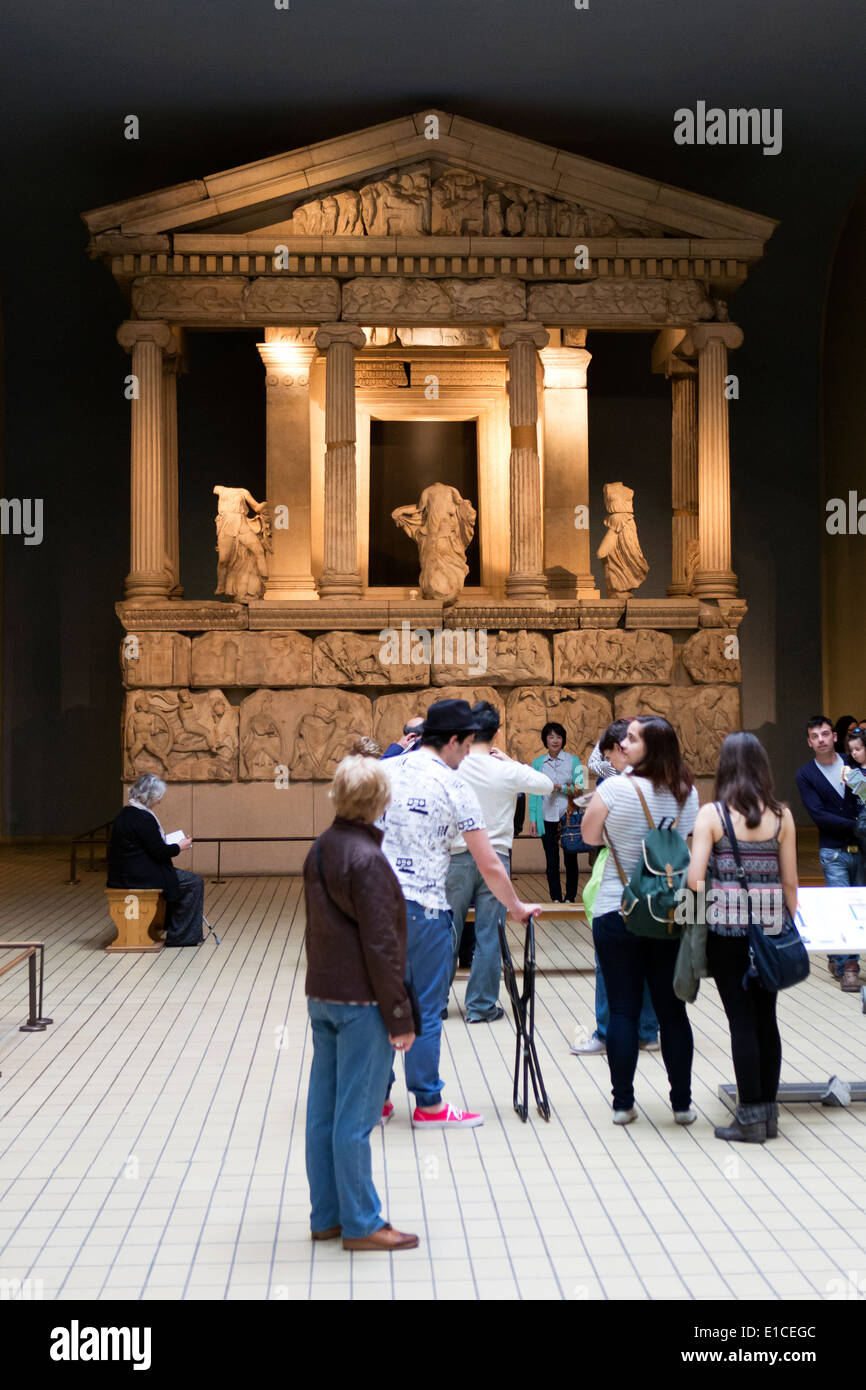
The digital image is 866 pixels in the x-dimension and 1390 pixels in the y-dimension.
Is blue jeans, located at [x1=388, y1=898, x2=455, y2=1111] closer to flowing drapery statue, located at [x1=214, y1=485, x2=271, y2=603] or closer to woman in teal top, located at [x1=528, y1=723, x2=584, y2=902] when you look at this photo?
woman in teal top, located at [x1=528, y1=723, x2=584, y2=902]

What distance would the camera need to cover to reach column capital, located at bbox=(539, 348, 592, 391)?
19203mm

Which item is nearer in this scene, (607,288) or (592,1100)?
(592,1100)

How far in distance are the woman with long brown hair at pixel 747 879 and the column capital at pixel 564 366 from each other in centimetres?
1391

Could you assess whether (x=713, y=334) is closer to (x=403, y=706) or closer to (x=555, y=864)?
(x=403, y=706)

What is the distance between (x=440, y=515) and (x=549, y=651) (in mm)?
2293

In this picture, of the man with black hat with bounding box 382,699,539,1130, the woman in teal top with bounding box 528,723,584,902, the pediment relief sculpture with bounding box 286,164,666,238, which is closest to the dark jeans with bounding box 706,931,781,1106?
the man with black hat with bounding box 382,699,539,1130

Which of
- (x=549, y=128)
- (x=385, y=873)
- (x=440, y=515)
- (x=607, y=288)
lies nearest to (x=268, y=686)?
(x=440, y=515)

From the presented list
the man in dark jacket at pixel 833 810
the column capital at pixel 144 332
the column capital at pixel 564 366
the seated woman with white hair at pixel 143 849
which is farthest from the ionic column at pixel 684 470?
the seated woman with white hair at pixel 143 849

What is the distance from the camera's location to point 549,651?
1719 cm

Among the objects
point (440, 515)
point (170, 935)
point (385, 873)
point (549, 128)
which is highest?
point (549, 128)

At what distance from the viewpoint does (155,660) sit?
16.7 m

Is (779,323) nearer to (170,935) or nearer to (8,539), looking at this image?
(8,539)

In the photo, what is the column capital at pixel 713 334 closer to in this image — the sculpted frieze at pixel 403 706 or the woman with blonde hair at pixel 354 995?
the sculpted frieze at pixel 403 706

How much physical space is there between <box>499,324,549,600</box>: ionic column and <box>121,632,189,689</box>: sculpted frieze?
4217mm
